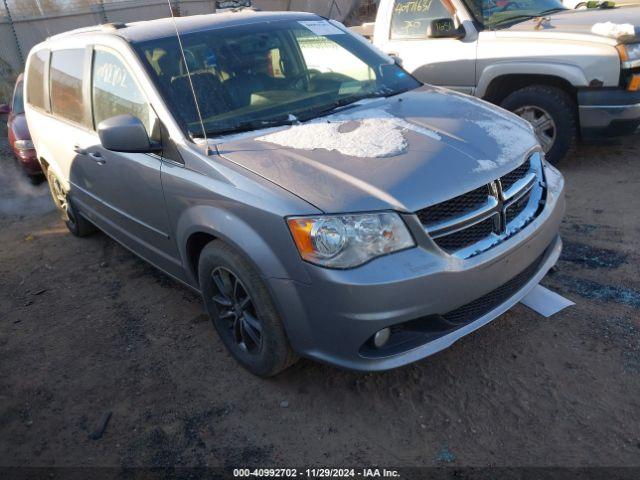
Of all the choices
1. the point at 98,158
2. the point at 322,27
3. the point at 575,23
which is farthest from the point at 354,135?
the point at 575,23

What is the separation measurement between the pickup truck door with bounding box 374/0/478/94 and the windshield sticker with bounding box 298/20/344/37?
1979 millimetres

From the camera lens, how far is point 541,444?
237cm

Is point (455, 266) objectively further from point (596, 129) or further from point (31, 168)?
point (31, 168)

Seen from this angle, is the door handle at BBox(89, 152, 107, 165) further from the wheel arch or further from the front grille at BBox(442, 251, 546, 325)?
the wheel arch

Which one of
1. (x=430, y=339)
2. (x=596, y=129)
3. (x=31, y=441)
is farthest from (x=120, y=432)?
(x=596, y=129)

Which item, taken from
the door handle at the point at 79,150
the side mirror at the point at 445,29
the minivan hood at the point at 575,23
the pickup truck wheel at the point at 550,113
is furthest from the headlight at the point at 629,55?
the door handle at the point at 79,150

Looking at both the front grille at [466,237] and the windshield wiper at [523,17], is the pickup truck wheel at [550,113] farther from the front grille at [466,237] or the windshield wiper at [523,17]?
the front grille at [466,237]

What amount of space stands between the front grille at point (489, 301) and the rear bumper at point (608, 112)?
108 inches

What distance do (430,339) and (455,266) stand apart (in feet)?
1.20

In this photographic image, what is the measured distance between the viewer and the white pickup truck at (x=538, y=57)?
15.7 feet

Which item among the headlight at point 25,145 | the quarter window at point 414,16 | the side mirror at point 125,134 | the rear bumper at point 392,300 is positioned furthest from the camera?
the headlight at point 25,145

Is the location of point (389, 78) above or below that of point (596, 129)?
above

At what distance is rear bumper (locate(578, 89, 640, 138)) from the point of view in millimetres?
4785

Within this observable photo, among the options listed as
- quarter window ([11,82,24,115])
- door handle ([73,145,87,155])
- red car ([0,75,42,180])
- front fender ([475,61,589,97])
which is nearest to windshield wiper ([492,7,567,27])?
front fender ([475,61,589,97])
